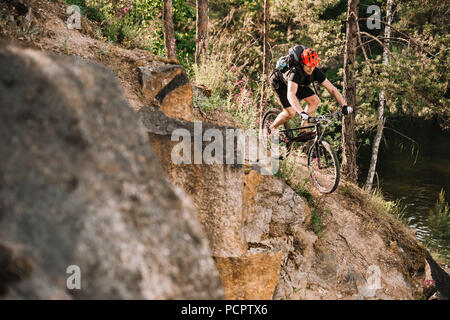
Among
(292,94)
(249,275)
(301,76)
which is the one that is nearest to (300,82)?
(301,76)

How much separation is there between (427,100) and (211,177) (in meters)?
6.64

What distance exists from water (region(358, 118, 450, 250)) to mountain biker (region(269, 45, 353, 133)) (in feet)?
33.6

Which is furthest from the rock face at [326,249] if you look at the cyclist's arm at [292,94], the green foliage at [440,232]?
the green foliage at [440,232]

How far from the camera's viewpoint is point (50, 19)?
19.5ft

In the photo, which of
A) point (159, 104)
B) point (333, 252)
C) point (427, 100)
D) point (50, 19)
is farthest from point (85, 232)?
point (427, 100)

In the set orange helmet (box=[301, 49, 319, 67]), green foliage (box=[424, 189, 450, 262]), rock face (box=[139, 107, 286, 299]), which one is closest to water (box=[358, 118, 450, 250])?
green foliage (box=[424, 189, 450, 262])

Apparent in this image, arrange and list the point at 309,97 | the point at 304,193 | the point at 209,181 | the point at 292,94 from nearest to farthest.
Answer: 1. the point at 209,181
2. the point at 292,94
3. the point at 304,193
4. the point at 309,97

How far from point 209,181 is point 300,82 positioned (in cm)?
276

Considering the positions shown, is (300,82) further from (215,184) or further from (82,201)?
(82,201)

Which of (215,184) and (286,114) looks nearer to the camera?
(215,184)

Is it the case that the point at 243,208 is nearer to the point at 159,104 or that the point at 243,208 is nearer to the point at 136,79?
the point at 159,104

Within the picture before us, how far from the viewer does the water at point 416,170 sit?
17.1 metres

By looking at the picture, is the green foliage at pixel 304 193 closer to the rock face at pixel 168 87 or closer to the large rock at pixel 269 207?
the large rock at pixel 269 207

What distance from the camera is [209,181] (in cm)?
410
